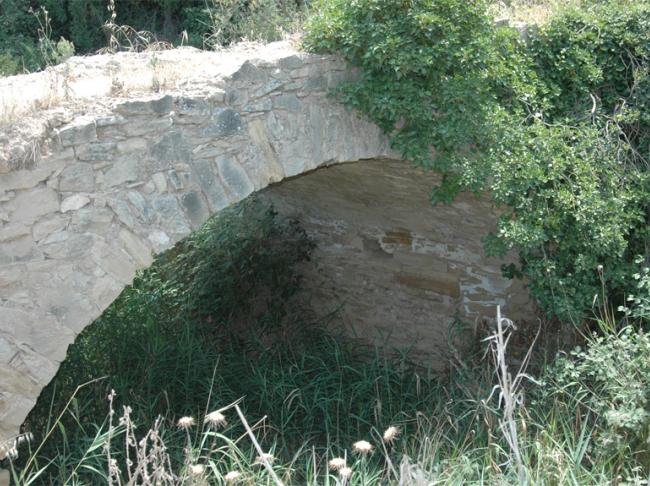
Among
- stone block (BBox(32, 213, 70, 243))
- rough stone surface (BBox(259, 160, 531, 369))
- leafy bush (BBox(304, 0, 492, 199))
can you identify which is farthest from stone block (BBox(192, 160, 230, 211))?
rough stone surface (BBox(259, 160, 531, 369))

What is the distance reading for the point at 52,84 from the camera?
427 centimetres

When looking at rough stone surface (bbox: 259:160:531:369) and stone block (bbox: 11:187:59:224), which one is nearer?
stone block (bbox: 11:187:59:224)

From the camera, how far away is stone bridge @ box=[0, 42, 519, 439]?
4035 millimetres

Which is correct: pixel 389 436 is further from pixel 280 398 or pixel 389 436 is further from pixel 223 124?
pixel 280 398

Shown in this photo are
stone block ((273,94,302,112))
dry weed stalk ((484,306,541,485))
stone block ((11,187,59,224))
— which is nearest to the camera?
dry weed stalk ((484,306,541,485))

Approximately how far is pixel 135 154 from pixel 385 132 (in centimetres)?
168

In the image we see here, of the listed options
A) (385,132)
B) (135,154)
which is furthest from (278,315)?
(135,154)

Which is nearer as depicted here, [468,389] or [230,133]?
[230,133]

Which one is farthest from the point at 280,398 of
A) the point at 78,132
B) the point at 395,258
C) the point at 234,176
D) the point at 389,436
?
the point at 389,436

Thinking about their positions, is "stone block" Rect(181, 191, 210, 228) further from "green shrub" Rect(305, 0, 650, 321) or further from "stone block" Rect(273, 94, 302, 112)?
"green shrub" Rect(305, 0, 650, 321)

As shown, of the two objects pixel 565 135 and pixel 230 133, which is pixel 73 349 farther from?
pixel 565 135

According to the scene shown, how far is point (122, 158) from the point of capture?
4203 millimetres

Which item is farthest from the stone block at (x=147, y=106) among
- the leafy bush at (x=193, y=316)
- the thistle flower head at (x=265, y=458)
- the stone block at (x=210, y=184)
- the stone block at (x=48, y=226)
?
the leafy bush at (x=193, y=316)

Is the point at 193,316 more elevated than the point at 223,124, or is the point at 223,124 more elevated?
the point at 223,124
